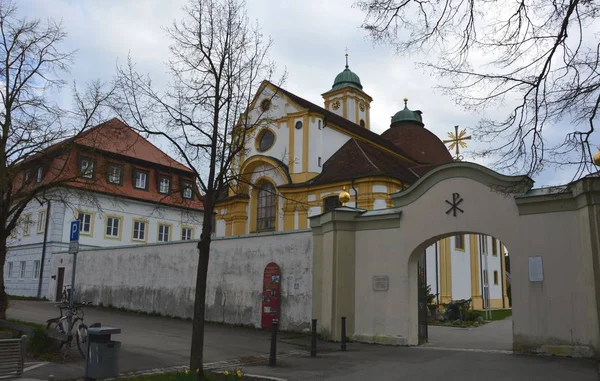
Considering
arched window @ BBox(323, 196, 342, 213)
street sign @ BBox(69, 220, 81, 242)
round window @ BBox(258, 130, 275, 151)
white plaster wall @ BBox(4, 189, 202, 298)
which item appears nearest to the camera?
street sign @ BBox(69, 220, 81, 242)

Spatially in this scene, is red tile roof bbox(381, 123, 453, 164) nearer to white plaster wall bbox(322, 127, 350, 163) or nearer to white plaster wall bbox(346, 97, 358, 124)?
white plaster wall bbox(346, 97, 358, 124)

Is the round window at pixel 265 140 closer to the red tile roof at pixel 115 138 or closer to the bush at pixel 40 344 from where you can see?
the red tile roof at pixel 115 138

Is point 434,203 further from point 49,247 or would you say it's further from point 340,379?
point 49,247

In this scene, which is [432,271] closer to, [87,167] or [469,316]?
[469,316]

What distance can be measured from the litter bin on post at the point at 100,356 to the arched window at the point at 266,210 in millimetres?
22264

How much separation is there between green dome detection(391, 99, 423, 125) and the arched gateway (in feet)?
108

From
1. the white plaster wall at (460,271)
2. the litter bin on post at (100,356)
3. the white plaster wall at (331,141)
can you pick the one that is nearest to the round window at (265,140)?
the white plaster wall at (331,141)

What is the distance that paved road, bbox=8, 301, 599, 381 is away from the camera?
9797 millimetres

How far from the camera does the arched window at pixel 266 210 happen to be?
31312 mm

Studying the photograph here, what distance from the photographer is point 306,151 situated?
30547 millimetres

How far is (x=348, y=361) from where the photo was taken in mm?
11688

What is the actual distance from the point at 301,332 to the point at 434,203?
601 centimetres

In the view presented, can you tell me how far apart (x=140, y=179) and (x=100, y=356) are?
101 ft

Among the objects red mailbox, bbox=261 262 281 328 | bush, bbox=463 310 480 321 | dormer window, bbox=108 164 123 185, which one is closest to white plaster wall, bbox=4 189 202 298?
red mailbox, bbox=261 262 281 328
